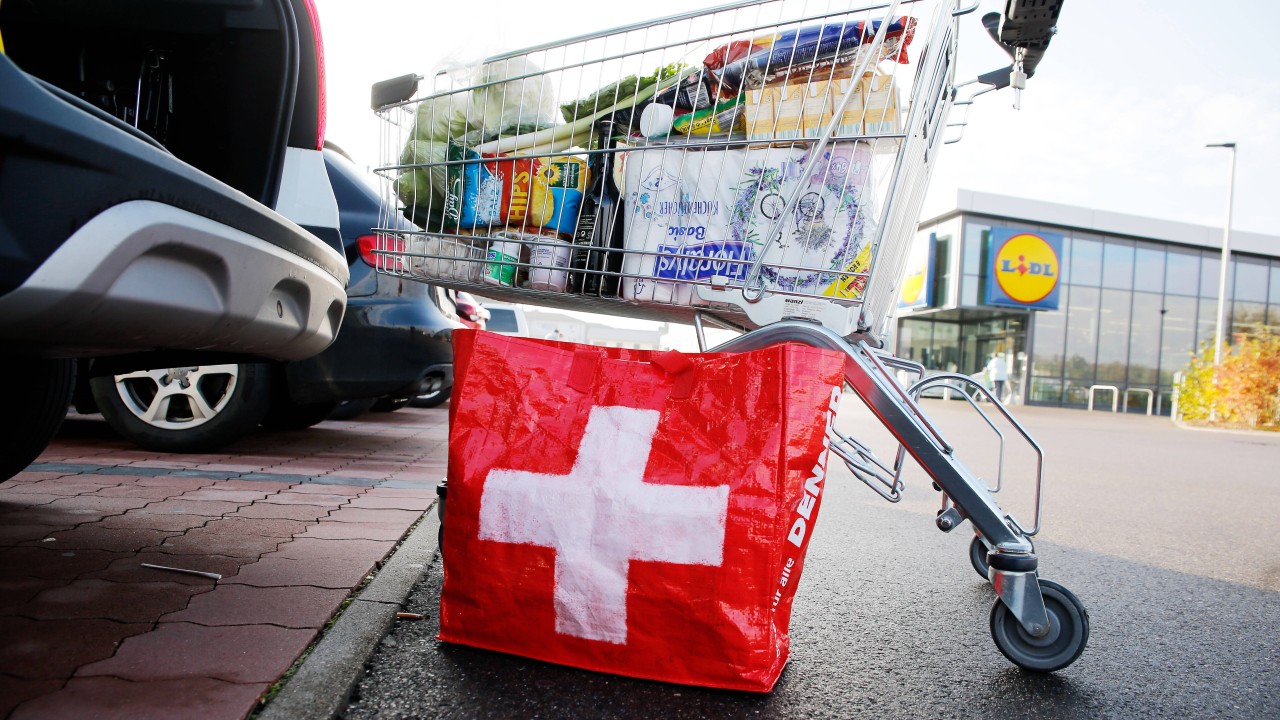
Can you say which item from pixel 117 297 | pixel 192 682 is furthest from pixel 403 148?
pixel 192 682

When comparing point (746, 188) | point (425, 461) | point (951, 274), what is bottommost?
point (425, 461)

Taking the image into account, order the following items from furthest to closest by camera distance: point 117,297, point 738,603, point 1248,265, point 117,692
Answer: point 1248,265, point 738,603, point 117,692, point 117,297

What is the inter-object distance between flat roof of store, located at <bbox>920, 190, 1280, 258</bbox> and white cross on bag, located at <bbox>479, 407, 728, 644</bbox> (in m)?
26.9

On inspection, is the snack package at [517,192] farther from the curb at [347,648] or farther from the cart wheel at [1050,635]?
the cart wheel at [1050,635]

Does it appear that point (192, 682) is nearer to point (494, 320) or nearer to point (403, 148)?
point (403, 148)

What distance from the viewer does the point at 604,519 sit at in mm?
1631

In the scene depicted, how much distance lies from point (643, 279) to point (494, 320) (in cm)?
788

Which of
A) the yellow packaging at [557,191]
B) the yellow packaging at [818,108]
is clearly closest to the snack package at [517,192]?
the yellow packaging at [557,191]

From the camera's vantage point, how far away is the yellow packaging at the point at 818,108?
6.26 ft

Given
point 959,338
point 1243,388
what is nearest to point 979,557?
point 1243,388

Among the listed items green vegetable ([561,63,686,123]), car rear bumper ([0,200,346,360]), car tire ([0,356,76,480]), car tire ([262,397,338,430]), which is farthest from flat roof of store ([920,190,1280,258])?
car rear bumper ([0,200,346,360])

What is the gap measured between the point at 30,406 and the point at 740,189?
220cm

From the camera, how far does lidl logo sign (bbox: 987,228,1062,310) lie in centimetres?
2523

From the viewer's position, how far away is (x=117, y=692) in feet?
4.57
